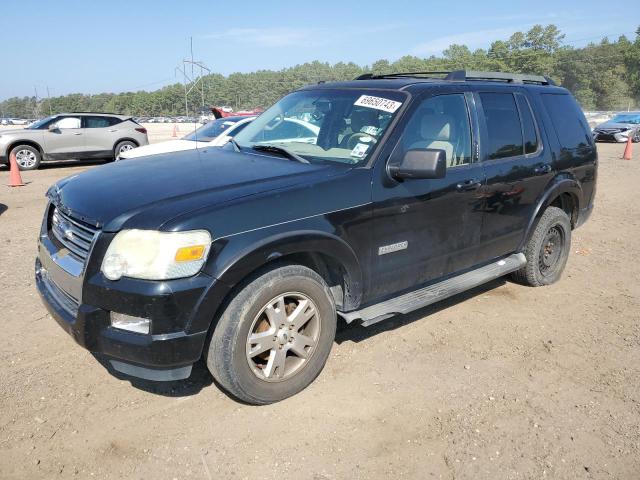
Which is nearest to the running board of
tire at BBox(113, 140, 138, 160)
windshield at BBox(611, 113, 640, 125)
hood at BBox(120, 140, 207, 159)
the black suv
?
the black suv

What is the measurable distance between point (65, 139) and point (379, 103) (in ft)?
42.5

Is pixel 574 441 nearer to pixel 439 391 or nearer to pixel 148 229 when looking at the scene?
pixel 439 391

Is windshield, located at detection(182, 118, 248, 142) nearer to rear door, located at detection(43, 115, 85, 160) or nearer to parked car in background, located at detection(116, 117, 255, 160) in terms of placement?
parked car in background, located at detection(116, 117, 255, 160)

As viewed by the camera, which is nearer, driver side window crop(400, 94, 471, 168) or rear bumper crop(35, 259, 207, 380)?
rear bumper crop(35, 259, 207, 380)

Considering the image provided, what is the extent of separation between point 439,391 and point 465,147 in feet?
6.27

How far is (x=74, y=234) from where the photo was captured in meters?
2.99

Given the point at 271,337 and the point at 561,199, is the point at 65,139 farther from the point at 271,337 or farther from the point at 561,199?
the point at 271,337

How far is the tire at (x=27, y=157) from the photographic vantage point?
13.6 m

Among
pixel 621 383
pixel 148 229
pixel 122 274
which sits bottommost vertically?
pixel 621 383

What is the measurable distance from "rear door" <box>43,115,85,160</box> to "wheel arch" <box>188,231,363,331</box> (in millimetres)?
13217

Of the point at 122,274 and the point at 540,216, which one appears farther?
the point at 540,216

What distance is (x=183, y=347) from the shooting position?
2695 millimetres

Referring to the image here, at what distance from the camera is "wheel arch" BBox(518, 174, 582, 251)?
15.8 feet

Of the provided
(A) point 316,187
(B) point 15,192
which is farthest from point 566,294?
(B) point 15,192
